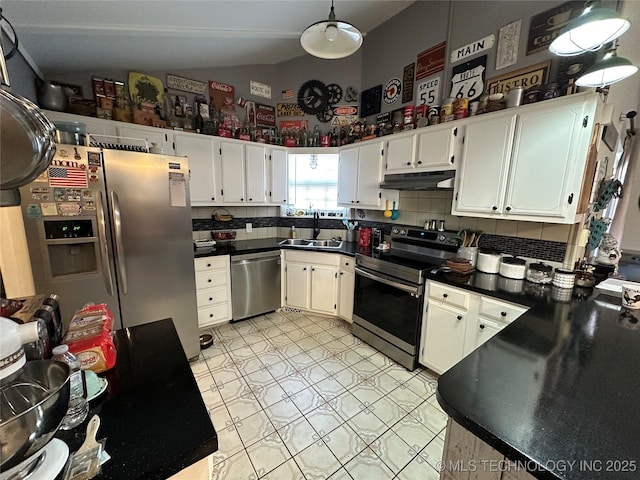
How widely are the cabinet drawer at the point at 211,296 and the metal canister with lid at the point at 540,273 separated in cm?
280

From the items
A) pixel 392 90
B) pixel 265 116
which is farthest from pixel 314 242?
pixel 392 90

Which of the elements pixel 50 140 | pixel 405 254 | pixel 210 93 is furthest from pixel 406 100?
pixel 50 140

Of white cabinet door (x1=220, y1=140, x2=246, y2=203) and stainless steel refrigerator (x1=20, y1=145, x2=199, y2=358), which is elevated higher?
white cabinet door (x1=220, y1=140, x2=246, y2=203)

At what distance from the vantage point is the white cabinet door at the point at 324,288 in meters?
3.03

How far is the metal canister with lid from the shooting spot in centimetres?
187

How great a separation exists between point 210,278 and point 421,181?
2.32m

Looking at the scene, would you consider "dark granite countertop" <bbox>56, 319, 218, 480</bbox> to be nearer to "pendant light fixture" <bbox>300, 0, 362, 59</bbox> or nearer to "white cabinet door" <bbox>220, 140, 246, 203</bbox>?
"pendant light fixture" <bbox>300, 0, 362, 59</bbox>

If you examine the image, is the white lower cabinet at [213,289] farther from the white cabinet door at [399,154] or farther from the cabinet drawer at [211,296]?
A: the white cabinet door at [399,154]

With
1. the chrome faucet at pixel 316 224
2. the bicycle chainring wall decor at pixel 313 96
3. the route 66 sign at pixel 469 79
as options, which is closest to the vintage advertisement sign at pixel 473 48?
the route 66 sign at pixel 469 79

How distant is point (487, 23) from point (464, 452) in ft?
10.0

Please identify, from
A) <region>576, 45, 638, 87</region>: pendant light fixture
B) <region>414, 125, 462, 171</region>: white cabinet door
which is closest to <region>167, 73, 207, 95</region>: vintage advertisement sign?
<region>414, 125, 462, 171</region>: white cabinet door

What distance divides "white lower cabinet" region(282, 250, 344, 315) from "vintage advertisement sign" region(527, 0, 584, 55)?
7.98 ft

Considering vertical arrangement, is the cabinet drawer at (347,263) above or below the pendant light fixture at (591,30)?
below

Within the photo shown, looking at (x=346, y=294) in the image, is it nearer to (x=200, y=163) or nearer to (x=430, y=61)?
(x=200, y=163)
